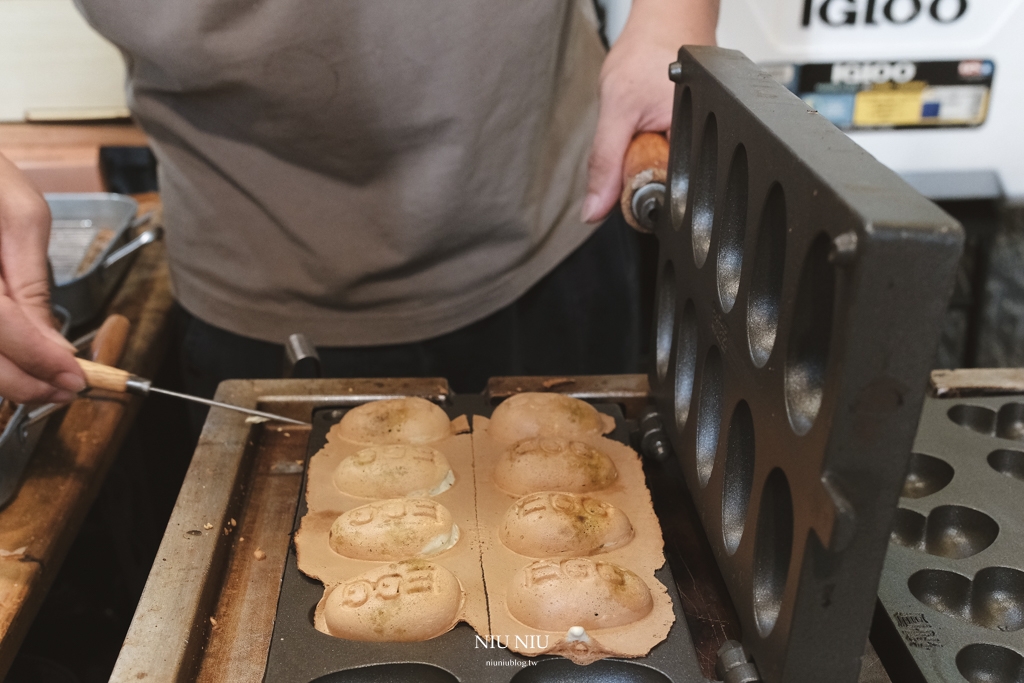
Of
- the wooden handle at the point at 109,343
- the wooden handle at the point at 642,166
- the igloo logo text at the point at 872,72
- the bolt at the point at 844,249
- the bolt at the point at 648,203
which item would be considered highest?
the bolt at the point at 844,249

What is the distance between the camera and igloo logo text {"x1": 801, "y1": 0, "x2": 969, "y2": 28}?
184 cm

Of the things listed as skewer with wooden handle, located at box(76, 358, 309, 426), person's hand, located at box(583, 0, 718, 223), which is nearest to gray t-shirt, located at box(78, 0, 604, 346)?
person's hand, located at box(583, 0, 718, 223)

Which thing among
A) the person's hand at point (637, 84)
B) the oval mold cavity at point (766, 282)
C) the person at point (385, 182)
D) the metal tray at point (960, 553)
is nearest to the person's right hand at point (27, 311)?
the person at point (385, 182)

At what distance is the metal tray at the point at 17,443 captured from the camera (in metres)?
1.07

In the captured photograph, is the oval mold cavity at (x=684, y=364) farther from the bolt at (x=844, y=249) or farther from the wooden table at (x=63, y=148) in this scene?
the wooden table at (x=63, y=148)

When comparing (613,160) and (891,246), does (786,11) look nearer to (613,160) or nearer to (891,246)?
(613,160)

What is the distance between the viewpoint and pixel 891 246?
0.51 m

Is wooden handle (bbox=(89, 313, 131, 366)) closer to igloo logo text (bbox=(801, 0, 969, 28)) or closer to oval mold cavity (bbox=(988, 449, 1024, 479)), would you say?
oval mold cavity (bbox=(988, 449, 1024, 479))

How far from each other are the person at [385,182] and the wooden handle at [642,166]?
0.05 meters

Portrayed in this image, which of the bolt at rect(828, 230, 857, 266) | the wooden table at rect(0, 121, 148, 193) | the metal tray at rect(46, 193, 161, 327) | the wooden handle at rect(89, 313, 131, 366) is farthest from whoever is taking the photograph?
the wooden table at rect(0, 121, 148, 193)

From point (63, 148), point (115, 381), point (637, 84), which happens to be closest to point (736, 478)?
point (637, 84)

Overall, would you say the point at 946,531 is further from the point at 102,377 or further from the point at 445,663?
the point at 102,377

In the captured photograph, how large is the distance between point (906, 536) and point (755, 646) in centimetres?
33

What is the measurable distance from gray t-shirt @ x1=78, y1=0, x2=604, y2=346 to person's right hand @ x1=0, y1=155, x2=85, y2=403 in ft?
0.92
